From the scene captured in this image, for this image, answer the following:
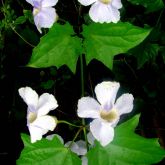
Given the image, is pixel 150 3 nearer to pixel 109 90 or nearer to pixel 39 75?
pixel 109 90

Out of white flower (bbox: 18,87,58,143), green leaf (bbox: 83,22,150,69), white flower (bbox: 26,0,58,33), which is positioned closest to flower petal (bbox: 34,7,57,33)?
white flower (bbox: 26,0,58,33)

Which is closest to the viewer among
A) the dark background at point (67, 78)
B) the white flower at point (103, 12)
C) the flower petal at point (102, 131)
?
the flower petal at point (102, 131)

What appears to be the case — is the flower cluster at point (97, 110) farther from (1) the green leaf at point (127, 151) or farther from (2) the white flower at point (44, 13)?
(2) the white flower at point (44, 13)

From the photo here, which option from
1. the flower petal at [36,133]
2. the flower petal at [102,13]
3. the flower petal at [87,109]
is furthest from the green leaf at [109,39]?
the flower petal at [36,133]

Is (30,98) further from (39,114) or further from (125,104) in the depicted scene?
(125,104)

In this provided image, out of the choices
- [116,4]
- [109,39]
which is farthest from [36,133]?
[116,4]
